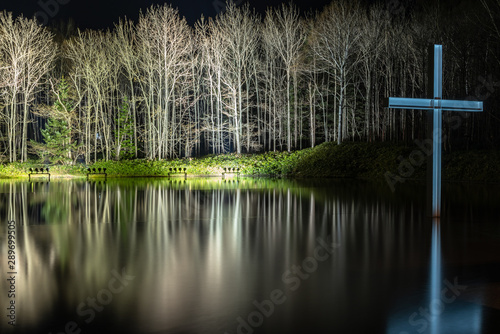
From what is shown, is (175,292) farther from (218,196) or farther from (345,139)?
(345,139)

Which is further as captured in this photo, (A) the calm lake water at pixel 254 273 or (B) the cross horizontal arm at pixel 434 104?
(B) the cross horizontal arm at pixel 434 104

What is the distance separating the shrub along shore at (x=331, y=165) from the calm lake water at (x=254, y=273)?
15600 millimetres

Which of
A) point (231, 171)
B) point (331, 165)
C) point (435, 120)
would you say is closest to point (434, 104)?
point (435, 120)

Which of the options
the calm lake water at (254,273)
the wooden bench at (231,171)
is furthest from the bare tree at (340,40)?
the calm lake water at (254,273)

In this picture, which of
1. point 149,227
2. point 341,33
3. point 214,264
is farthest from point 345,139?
point 214,264

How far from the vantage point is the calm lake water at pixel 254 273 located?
4.28m

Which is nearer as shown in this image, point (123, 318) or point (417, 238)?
point (123, 318)

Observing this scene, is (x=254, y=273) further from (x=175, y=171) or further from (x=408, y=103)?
(x=175, y=171)

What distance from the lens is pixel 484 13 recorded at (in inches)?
1041

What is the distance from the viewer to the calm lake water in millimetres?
4277

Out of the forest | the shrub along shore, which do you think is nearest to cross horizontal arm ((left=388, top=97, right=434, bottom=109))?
the shrub along shore

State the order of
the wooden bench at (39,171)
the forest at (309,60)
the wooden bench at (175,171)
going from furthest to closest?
the wooden bench at (175,171) → the wooden bench at (39,171) → the forest at (309,60)

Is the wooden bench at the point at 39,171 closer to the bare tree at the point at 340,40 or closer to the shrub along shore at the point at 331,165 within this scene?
the shrub along shore at the point at 331,165

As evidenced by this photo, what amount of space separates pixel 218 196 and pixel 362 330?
13.7 meters
